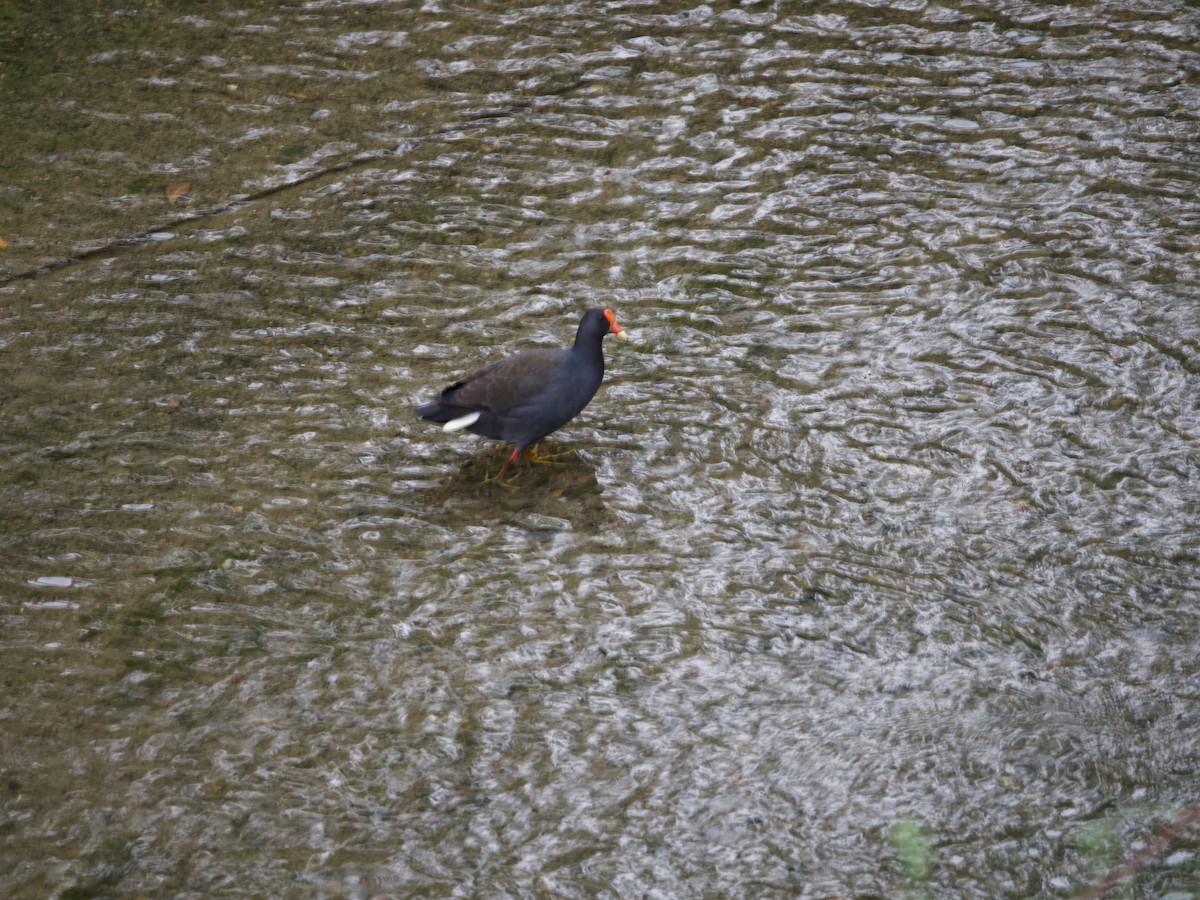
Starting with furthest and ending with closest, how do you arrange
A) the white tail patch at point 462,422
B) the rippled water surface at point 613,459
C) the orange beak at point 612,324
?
1. the orange beak at point 612,324
2. the white tail patch at point 462,422
3. the rippled water surface at point 613,459

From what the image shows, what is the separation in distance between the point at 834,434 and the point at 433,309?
234 centimetres

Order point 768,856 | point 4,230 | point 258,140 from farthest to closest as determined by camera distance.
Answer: point 258,140
point 4,230
point 768,856

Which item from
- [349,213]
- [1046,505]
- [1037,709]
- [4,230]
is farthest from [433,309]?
[1037,709]

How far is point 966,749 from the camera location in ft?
14.4

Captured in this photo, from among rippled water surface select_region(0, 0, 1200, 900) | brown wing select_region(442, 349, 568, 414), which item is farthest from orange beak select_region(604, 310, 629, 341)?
rippled water surface select_region(0, 0, 1200, 900)

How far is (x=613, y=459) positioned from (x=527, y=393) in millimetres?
577

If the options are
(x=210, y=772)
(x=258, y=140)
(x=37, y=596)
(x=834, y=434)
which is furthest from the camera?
(x=258, y=140)

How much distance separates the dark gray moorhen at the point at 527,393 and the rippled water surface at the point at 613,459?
34cm

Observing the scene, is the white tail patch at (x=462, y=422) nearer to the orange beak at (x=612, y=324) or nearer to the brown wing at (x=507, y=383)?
the brown wing at (x=507, y=383)

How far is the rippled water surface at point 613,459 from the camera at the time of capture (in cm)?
423

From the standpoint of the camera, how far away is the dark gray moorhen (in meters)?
5.60

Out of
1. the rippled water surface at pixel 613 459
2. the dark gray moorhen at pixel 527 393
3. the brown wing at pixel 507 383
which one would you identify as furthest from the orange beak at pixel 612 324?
the rippled water surface at pixel 613 459

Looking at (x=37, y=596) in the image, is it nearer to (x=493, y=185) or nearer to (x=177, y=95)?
(x=493, y=185)

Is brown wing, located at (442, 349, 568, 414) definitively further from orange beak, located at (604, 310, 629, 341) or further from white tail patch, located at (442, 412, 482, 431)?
orange beak, located at (604, 310, 629, 341)
